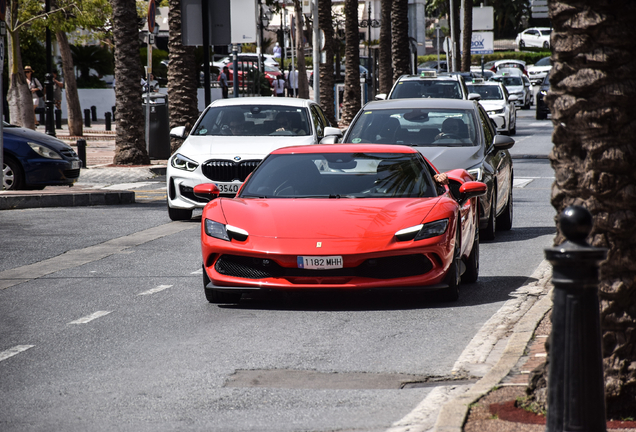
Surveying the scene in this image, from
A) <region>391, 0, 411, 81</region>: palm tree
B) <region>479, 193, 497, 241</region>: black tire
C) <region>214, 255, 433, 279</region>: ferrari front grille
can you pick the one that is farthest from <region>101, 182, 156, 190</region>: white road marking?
<region>391, 0, 411, 81</region>: palm tree

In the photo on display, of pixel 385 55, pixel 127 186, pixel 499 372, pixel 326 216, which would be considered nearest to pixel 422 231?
pixel 326 216

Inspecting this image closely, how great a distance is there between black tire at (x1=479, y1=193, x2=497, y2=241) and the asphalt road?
0.76 m

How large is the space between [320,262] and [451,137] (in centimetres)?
537

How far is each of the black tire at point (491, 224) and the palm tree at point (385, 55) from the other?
93.4 ft

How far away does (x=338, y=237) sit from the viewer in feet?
26.0

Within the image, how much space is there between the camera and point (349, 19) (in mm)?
35000

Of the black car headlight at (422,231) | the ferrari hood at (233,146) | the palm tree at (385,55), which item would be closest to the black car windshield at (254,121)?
the ferrari hood at (233,146)

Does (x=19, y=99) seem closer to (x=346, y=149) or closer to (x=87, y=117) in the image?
(x=87, y=117)

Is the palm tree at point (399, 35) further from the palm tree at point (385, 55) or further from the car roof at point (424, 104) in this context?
the car roof at point (424, 104)

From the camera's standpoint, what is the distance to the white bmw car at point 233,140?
46.0ft

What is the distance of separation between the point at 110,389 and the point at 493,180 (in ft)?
24.0

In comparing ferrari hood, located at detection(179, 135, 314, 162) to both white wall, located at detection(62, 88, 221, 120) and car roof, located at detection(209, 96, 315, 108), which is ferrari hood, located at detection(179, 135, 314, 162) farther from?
white wall, located at detection(62, 88, 221, 120)

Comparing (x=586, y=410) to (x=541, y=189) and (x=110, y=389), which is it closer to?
(x=110, y=389)

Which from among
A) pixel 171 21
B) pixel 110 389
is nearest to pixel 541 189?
pixel 171 21
